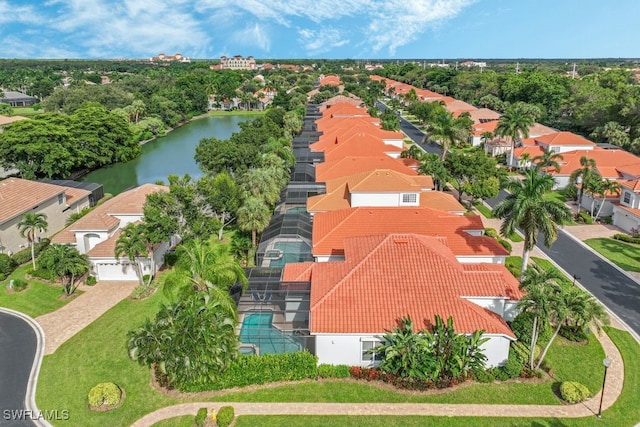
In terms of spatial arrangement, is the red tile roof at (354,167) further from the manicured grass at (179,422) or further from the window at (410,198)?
the manicured grass at (179,422)

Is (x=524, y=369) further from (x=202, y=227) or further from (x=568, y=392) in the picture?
(x=202, y=227)

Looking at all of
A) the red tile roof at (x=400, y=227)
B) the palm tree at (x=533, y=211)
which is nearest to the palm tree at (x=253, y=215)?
the red tile roof at (x=400, y=227)

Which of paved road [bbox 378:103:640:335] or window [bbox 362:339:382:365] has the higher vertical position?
window [bbox 362:339:382:365]

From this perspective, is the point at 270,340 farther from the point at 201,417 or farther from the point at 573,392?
the point at 573,392

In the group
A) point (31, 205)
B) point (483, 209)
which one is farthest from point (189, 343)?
point (483, 209)

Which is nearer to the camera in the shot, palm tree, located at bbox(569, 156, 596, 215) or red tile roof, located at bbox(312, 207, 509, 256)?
red tile roof, located at bbox(312, 207, 509, 256)

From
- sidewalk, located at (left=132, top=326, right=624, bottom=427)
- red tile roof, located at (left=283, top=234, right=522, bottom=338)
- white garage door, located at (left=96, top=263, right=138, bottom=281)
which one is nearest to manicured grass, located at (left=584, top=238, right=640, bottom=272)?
red tile roof, located at (left=283, top=234, right=522, bottom=338)

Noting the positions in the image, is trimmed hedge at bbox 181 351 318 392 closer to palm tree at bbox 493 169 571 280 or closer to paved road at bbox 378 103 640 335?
palm tree at bbox 493 169 571 280
